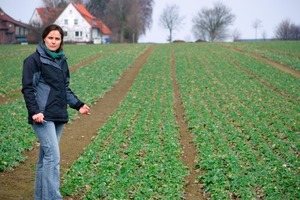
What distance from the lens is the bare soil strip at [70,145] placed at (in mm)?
7766

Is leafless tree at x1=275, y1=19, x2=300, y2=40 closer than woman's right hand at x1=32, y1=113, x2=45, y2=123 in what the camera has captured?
No

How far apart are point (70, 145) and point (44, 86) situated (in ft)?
18.4

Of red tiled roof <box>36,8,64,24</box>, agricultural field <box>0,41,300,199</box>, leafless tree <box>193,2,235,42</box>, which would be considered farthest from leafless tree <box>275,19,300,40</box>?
agricultural field <box>0,41,300,199</box>

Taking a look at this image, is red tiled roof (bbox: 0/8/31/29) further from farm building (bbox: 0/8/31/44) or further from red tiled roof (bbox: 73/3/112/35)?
red tiled roof (bbox: 73/3/112/35)

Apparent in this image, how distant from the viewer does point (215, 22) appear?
411 ft

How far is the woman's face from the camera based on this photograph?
20.2 ft

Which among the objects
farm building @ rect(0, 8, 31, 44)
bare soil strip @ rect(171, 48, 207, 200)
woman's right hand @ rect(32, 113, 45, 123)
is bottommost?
bare soil strip @ rect(171, 48, 207, 200)

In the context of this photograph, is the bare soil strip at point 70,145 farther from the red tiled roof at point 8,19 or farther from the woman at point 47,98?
the red tiled roof at point 8,19

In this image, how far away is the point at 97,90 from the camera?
21.9 m

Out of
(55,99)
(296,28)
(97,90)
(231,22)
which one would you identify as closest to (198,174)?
(55,99)

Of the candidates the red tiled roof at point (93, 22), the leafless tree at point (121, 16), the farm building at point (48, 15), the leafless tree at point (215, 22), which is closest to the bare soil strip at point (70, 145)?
the farm building at point (48, 15)

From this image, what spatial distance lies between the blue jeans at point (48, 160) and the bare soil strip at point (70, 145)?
1.26 metres

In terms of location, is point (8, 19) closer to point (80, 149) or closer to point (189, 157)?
point (80, 149)

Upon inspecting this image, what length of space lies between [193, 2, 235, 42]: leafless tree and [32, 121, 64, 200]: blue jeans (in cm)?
11656
